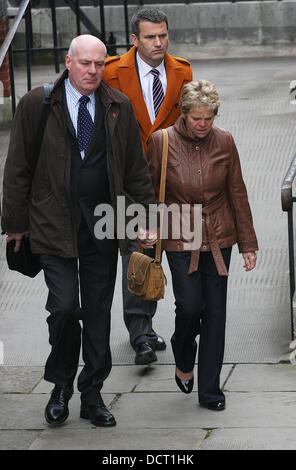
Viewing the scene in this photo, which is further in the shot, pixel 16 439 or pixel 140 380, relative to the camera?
pixel 140 380

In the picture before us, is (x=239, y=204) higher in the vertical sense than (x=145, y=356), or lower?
higher

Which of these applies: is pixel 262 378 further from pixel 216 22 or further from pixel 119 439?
pixel 216 22

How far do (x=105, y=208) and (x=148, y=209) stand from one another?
24 centimetres

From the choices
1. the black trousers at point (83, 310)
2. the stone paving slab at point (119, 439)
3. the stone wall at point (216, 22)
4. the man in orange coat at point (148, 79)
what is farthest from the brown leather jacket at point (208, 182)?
the stone wall at point (216, 22)

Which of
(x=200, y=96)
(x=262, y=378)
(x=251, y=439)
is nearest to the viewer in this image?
(x=251, y=439)

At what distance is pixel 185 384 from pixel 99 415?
53 centimetres

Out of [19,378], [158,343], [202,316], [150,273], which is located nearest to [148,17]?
[150,273]

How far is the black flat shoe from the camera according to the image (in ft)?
17.9

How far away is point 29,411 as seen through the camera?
18.0 feet

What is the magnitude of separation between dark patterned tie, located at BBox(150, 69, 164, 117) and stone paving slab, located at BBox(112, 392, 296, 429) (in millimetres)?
1638

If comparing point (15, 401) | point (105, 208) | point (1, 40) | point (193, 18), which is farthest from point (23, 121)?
point (193, 18)

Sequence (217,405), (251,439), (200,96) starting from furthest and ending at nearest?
(217,405), (200,96), (251,439)

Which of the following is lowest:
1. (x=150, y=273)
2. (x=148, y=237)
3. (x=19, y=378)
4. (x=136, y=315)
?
(x=19, y=378)

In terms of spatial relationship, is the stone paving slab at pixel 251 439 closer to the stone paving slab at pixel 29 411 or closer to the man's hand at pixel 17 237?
the stone paving slab at pixel 29 411
